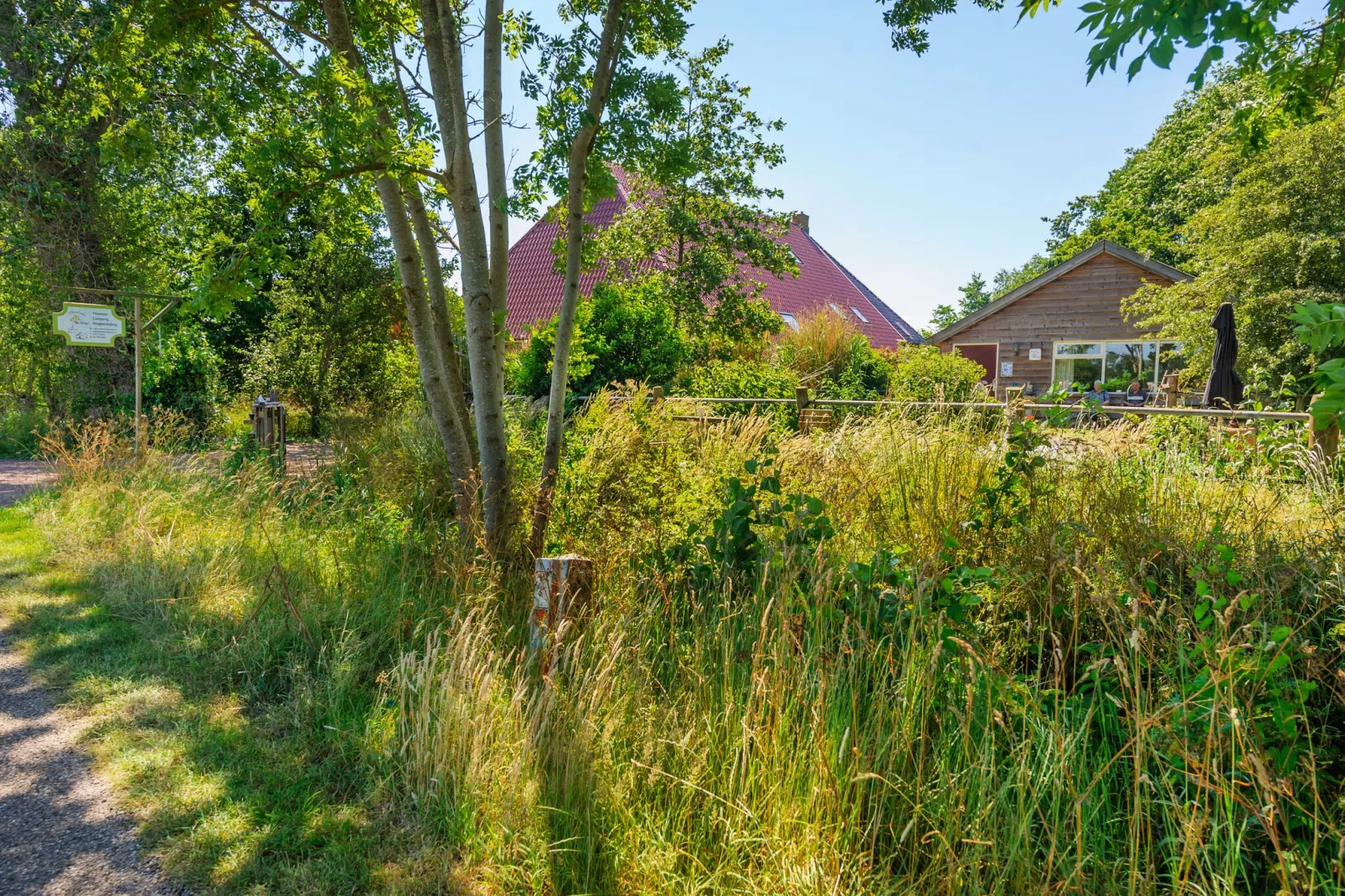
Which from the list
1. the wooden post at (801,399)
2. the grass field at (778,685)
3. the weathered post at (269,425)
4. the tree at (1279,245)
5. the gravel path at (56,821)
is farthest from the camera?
the tree at (1279,245)

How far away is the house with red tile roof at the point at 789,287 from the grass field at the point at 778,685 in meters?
11.9

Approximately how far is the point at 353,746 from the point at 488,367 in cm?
251

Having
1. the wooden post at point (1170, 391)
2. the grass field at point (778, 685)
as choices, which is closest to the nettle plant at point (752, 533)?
the grass field at point (778, 685)

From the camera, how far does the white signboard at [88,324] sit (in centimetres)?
891

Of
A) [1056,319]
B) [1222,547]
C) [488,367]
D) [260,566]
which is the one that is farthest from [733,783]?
[1056,319]

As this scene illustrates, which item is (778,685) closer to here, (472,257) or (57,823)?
(57,823)

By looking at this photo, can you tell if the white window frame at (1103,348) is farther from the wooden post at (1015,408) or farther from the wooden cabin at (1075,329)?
the wooden post at (1015,408)

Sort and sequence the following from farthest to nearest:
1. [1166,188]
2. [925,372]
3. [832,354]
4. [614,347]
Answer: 1. [1166,188]
2. [832,354]
3. [925,372]
4. [614,347]

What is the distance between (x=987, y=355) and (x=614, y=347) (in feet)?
53.1

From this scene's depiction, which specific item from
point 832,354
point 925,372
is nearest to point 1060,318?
point 925,372

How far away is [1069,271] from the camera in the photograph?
70.2ft

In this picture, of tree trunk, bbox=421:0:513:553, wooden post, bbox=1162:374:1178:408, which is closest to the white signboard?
tree trunk, bbox=421:0:513:553

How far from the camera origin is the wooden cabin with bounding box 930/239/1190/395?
20375 mm

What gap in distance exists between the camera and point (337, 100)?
469 centimetres
